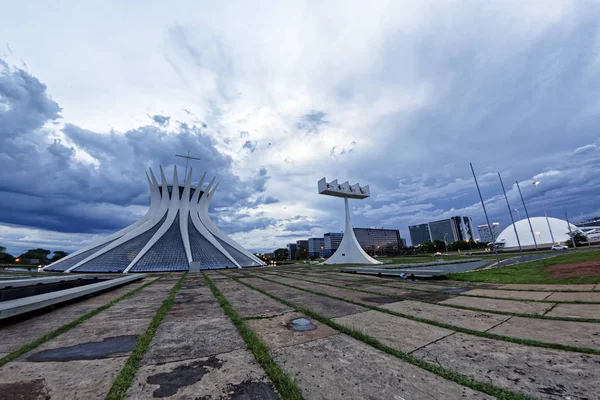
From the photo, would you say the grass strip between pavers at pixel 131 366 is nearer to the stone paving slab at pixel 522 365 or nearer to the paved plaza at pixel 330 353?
the paved plaza at pixel 330 353

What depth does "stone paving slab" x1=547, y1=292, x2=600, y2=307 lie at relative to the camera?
716 cm

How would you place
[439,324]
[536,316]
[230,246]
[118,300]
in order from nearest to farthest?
1. [439,324]
2. [536,316]
3. [118,300]
4. [230,246]

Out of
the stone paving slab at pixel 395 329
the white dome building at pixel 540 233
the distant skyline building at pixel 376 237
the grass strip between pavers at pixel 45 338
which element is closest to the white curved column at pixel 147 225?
the grass strip between pavers at pixel 45 338

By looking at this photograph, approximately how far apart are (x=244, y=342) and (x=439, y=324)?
447 cm

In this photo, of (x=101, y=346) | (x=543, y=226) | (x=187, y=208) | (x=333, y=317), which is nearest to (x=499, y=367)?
(x=333, y=317)

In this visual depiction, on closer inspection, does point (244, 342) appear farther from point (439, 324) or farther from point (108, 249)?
point (108, 249)

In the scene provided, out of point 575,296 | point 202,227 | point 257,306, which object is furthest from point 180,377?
point 202,227

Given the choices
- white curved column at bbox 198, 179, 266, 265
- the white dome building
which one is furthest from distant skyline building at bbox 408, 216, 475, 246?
A: white curved column at bbox 198, 179, 266, 265

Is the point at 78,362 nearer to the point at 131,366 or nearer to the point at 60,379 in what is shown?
the point at 60,379

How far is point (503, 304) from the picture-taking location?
7160 mm

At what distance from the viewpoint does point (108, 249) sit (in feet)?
118

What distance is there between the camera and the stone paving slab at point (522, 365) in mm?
2785

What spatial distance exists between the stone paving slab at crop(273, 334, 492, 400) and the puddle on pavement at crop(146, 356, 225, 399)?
1064 millimetres

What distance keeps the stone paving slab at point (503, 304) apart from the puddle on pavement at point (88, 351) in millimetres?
8889
